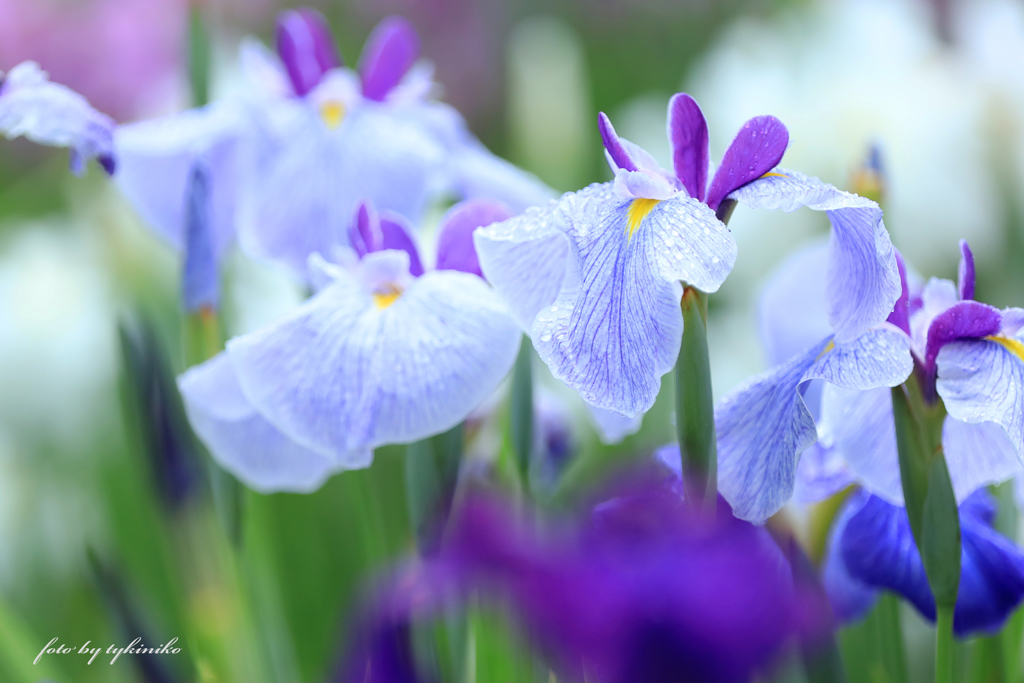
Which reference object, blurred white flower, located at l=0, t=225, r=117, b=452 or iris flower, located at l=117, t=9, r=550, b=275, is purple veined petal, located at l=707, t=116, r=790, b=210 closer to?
iris flower, located at l=117, t=9, r=550, b=275

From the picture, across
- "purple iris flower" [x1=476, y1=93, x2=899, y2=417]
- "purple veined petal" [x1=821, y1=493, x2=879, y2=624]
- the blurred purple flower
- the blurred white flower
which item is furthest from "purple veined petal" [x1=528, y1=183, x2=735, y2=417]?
the blurred purple flower

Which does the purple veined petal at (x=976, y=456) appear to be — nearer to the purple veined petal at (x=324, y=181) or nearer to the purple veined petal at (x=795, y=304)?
the purple veined petal at (x=795, y=304)

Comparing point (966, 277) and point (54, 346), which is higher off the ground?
point (966, 277)

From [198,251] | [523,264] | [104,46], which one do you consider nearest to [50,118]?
[198,251]

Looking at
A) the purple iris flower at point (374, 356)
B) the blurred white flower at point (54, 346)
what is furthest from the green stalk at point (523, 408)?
the blurred white flower at point (54, 346)

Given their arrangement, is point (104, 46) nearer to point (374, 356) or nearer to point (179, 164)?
point (179, 164)

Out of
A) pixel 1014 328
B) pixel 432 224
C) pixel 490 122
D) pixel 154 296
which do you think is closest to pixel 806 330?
pixel 1014 328

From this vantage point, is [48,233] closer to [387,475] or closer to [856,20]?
[387,475]
